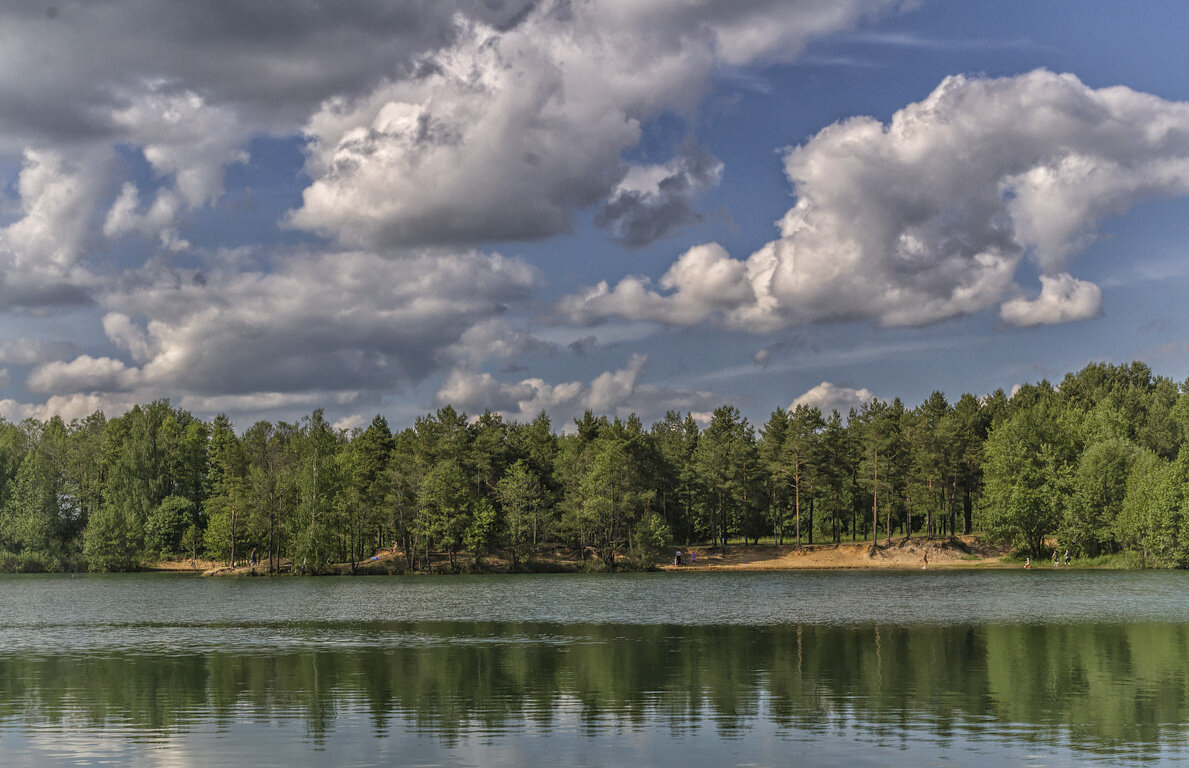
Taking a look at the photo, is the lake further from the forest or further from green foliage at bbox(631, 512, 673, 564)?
green foliage at bbox(631, 512, 673, 564)

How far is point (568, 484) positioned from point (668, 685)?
117 m

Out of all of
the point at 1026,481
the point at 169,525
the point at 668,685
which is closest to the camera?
the point at 668,685

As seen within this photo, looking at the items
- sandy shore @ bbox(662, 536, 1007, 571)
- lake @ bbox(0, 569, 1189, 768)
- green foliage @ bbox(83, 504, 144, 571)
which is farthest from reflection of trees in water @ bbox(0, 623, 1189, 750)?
green foliage @ bbox(83, 504, 144, 571)

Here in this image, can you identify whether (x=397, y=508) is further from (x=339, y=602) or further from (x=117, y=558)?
(x=339, y=602)

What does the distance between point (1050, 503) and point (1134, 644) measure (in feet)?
312

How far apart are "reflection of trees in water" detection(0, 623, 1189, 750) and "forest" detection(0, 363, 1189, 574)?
280 feet

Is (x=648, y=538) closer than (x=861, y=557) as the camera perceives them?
Yes

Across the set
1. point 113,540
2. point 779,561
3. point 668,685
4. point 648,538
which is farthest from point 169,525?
point 668,685

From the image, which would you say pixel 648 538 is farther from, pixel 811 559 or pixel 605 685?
pixel 605 685

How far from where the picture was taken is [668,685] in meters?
31.7

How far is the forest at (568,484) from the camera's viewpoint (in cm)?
12638

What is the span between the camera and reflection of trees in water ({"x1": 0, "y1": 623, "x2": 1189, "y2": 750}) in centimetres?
2544

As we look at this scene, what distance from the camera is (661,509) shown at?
162875mm

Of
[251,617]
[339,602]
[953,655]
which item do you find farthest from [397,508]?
[953,655]
